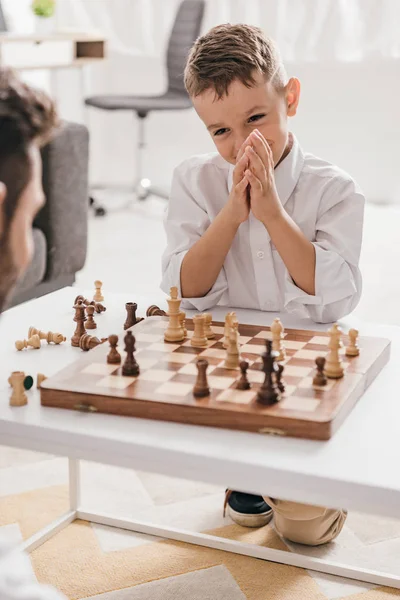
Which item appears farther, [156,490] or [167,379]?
[156,490]

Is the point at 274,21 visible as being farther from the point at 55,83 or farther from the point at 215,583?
the point at 215,583

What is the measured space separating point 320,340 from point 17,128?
26.1 inches

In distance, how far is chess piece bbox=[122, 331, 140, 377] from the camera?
1.17 m

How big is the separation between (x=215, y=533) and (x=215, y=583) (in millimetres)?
182

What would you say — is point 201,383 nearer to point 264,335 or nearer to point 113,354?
point 113,354

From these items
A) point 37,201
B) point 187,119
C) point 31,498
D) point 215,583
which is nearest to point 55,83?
point 187,119

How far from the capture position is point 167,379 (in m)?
1.16

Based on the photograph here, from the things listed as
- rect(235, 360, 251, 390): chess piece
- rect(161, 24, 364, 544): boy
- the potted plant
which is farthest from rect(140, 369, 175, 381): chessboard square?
the potted plant

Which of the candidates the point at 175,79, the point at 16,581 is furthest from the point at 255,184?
the point at 175,79

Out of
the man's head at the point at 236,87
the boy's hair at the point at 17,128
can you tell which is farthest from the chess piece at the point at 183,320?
the boy's hair at the point at 17,128

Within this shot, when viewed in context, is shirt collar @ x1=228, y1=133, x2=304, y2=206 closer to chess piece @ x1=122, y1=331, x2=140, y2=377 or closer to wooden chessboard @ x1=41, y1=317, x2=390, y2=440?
wooden chessboard @ x1=41, y1=317, x2=390, y2=440

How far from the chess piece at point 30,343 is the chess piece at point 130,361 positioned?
251mm

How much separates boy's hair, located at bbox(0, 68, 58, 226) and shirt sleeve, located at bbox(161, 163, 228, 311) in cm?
82

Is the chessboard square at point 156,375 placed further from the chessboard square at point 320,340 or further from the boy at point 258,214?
the boy at point 258,214
